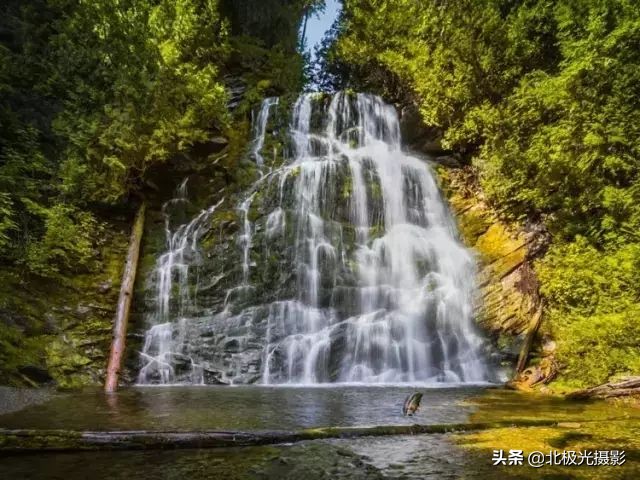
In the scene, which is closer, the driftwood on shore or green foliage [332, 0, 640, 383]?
the driftwood on shore

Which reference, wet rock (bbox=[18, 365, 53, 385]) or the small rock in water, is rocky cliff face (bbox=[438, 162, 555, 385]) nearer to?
the small rock in water

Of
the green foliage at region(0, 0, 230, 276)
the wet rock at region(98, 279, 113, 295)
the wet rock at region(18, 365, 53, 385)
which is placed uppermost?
the green foliage at region(0, 0, 230, 276)

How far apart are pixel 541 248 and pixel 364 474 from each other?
31.9 ft

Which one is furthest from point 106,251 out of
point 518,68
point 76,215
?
point 518,68

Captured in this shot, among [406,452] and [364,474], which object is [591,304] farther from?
[364,474]

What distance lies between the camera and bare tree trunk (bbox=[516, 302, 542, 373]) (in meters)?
9.88

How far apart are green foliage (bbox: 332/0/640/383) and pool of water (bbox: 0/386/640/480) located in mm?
2683

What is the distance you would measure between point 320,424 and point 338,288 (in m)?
6.23

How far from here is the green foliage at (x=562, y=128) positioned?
8.90m

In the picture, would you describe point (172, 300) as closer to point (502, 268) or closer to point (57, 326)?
point (57, 326)

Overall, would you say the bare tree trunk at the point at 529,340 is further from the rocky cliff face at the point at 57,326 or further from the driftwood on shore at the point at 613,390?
the rocky cliff face at the point at 57,326

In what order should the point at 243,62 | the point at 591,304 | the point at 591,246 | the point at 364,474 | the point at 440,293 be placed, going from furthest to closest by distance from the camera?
1. the point at 243,62
2. the point at 440,293
3. the point at 591,246
4. the point at 591,304
5. the point at 364,474

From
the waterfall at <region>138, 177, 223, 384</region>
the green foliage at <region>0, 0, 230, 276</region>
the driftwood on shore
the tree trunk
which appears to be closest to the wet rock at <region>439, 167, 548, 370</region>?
the driftwood on shore

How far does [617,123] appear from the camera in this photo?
32.7 ft
